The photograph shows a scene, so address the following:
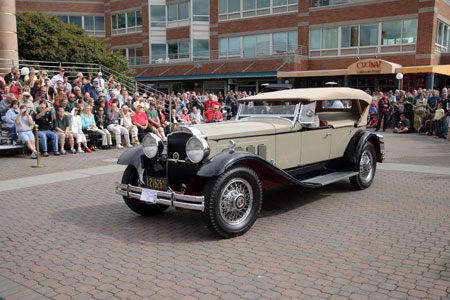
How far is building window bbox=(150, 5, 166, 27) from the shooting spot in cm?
3969

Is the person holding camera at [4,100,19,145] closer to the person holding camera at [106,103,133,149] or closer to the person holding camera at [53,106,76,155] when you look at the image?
the person holding camera at [53,106,76,155]

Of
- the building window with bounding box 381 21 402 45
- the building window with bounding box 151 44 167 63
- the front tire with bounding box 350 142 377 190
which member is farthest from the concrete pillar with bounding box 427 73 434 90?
the building window with bounding box 151 44 167 63

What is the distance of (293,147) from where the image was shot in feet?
20.9

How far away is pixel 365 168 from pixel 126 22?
39.1 meters

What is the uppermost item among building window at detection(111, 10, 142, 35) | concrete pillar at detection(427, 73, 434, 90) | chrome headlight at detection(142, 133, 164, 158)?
building window at detection(111, 10, 142, 35)

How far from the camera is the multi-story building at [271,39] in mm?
26891

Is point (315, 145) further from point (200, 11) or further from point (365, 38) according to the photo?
point (200, 11)

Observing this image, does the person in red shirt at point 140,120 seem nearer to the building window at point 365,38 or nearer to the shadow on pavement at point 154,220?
the shadow on pavement at point 154,220

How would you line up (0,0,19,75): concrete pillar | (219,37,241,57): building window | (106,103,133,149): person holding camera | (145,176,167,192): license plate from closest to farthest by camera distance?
(145,176,167,192): license plate
(106,103,133,149): person holding camera
(0,0,19,75): concrete pillar
(219,37,241,57): building window

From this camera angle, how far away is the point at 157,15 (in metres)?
39.8

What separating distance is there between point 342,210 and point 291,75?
81.4 ft

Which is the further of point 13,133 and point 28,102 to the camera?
point 28,102

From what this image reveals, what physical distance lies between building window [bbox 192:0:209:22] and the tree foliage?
14.0m

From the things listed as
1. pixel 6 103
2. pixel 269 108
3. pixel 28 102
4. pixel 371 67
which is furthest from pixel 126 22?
pixel 269 108
